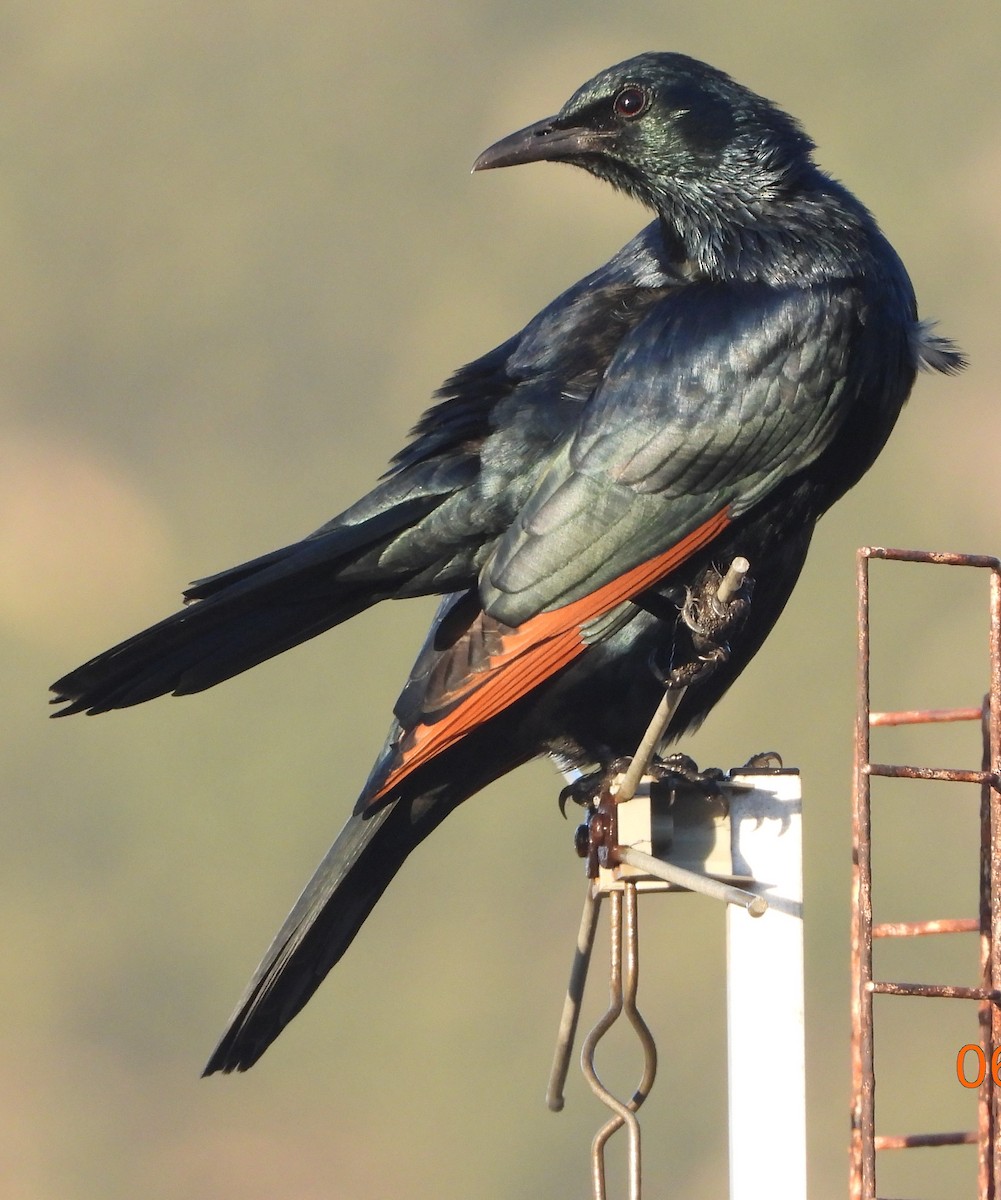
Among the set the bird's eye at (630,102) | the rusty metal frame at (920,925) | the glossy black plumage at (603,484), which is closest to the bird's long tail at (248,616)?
the glossy black plumage at (603,484)

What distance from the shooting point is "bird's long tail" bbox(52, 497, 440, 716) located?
4.61 meters

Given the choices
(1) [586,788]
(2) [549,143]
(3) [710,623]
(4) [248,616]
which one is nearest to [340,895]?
(1) [586,788]

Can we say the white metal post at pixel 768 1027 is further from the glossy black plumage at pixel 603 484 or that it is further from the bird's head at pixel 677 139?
the bird's head at pixel 677 139

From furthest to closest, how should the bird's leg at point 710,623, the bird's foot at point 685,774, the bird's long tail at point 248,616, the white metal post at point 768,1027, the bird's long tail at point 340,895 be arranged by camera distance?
1. the bird's long tail at point 340,895
2. the bird's long tail at point 248,616
3. the bird's leg at point 710,623
4. the bird's foot at point 685,774
5. the white metal post at point 768,1027

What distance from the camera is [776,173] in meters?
5.22

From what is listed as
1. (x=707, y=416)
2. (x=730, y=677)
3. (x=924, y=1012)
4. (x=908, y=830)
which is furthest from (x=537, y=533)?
(x=908, y=830)

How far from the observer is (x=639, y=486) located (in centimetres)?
482

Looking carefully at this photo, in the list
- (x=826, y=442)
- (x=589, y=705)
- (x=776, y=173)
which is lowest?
(x=589, y=705)

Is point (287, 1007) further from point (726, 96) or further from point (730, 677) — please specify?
point (726, 96)

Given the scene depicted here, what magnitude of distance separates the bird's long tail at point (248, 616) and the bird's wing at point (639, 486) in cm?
24

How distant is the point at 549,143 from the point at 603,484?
3.12 ft

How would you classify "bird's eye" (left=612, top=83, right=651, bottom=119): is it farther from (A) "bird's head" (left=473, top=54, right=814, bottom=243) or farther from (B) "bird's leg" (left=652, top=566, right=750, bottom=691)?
(B) "bird's leg" (left=652, top=566, right=750, bottom=691)

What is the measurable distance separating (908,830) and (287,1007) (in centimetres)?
915

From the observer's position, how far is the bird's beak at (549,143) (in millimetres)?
5238
